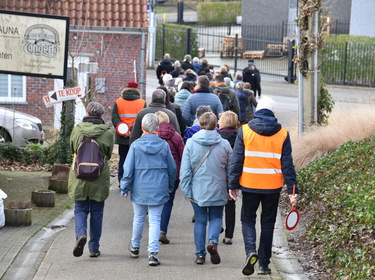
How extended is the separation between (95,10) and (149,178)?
1182cm

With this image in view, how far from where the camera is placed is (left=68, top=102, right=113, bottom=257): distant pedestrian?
24.2 feet

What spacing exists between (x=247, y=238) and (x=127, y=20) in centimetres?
1230

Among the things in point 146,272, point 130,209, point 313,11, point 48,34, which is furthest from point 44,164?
point 146,272

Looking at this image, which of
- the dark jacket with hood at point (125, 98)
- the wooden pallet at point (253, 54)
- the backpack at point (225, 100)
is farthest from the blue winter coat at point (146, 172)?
the wooden pallet at point (253, 54)

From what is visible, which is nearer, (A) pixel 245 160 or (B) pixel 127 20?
(A) pixel 245 160

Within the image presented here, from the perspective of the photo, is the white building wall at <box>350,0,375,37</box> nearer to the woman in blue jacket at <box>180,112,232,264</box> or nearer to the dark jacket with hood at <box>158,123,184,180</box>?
the dark jacket with hood at <box>158,123,184,180</box>

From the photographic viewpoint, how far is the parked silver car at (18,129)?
14.7 m

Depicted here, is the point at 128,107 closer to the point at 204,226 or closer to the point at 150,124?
the point at 150,124

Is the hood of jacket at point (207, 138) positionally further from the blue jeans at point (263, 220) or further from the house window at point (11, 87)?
the house window at point (11, 87)

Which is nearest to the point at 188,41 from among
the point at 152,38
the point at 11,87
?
the point at 152,38

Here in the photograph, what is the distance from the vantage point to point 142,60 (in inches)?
738

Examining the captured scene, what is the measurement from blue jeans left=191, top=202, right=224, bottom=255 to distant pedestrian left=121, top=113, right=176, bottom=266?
1.36ft

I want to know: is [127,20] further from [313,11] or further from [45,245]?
[45,245]

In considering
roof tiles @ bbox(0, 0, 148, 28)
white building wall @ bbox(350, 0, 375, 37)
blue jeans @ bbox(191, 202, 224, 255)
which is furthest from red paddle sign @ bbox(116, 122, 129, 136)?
white building wall @ bbox(350, 0, 375, 37)
